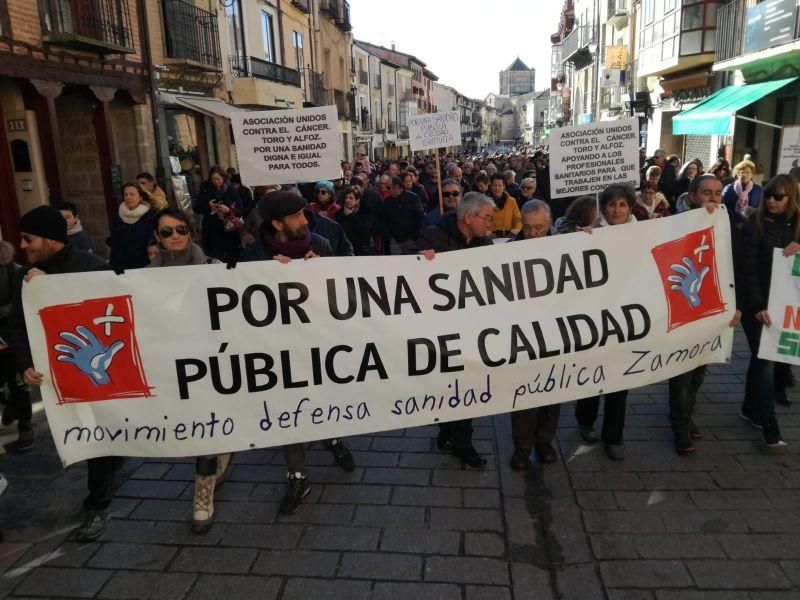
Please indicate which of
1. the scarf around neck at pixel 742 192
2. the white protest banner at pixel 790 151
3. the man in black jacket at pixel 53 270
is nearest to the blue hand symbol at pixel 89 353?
the man in black jacket at pixel 53 270

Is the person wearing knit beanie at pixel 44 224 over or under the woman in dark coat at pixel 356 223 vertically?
over

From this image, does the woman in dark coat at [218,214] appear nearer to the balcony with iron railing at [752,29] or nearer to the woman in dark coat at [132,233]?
the woman in dark coat at [132,233]

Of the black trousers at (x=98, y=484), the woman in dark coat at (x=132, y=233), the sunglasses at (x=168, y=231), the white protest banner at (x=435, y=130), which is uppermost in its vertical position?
the white protest banner at (x=435, y=130)

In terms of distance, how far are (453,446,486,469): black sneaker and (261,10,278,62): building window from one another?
19.9 meters

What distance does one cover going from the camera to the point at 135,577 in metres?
3.16

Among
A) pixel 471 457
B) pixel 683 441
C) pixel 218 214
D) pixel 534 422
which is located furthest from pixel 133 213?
pixel 683 441

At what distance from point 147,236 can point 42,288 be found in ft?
9.47

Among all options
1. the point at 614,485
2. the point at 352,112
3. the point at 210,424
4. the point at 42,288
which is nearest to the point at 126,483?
the point at 210,424

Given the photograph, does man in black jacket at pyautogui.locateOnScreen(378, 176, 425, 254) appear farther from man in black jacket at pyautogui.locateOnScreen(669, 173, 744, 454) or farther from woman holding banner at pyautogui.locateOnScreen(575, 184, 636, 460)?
man in black jacket at pyautogui.locateOnScreen(669, 173, 744, 454)

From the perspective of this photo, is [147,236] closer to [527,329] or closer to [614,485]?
[527,329]

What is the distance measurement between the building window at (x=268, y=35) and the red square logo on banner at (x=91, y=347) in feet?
64.8

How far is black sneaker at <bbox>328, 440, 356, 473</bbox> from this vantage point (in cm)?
418

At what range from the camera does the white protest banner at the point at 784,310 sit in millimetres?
3975

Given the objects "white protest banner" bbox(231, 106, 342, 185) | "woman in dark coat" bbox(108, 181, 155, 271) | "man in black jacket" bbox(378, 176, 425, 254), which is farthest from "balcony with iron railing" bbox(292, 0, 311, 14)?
"white protest banner" bbox(231, 106, 342, 185)
